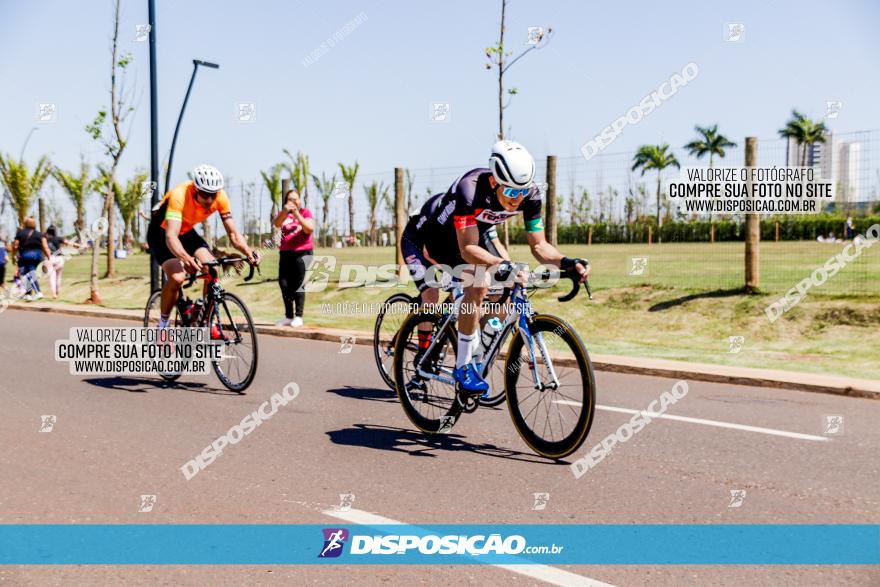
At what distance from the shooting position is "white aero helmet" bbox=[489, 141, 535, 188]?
4906 mm

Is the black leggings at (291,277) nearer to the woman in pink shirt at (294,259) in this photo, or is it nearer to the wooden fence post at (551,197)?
the woman in pink shirt at (294,259)

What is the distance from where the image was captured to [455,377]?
18.2 ft

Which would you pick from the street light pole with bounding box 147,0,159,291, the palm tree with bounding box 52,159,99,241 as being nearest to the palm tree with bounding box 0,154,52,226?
the palm tree with bounding box 52,159,99,241

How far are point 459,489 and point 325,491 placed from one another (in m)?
0.76

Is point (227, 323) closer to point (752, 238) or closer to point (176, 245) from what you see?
point (176, 245)

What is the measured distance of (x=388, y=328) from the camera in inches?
293

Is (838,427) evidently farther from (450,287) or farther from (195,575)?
(195,575)

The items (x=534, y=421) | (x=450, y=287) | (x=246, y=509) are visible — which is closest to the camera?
(x=246, y=509)

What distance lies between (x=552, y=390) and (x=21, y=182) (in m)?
28.6

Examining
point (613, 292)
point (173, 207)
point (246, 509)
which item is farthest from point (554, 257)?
point (613, 292)

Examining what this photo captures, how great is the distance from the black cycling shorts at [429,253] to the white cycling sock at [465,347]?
664mm

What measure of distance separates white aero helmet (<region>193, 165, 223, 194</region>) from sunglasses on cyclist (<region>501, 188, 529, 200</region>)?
323 cm

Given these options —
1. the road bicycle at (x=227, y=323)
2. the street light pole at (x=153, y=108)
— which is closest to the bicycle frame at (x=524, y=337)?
the road bicycle at (x=227, y=323)

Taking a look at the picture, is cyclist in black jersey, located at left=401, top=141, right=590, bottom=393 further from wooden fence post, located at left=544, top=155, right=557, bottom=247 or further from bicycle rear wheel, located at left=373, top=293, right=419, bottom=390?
wooden fence post, located at left=544, top=155, right=557, bottom=247
